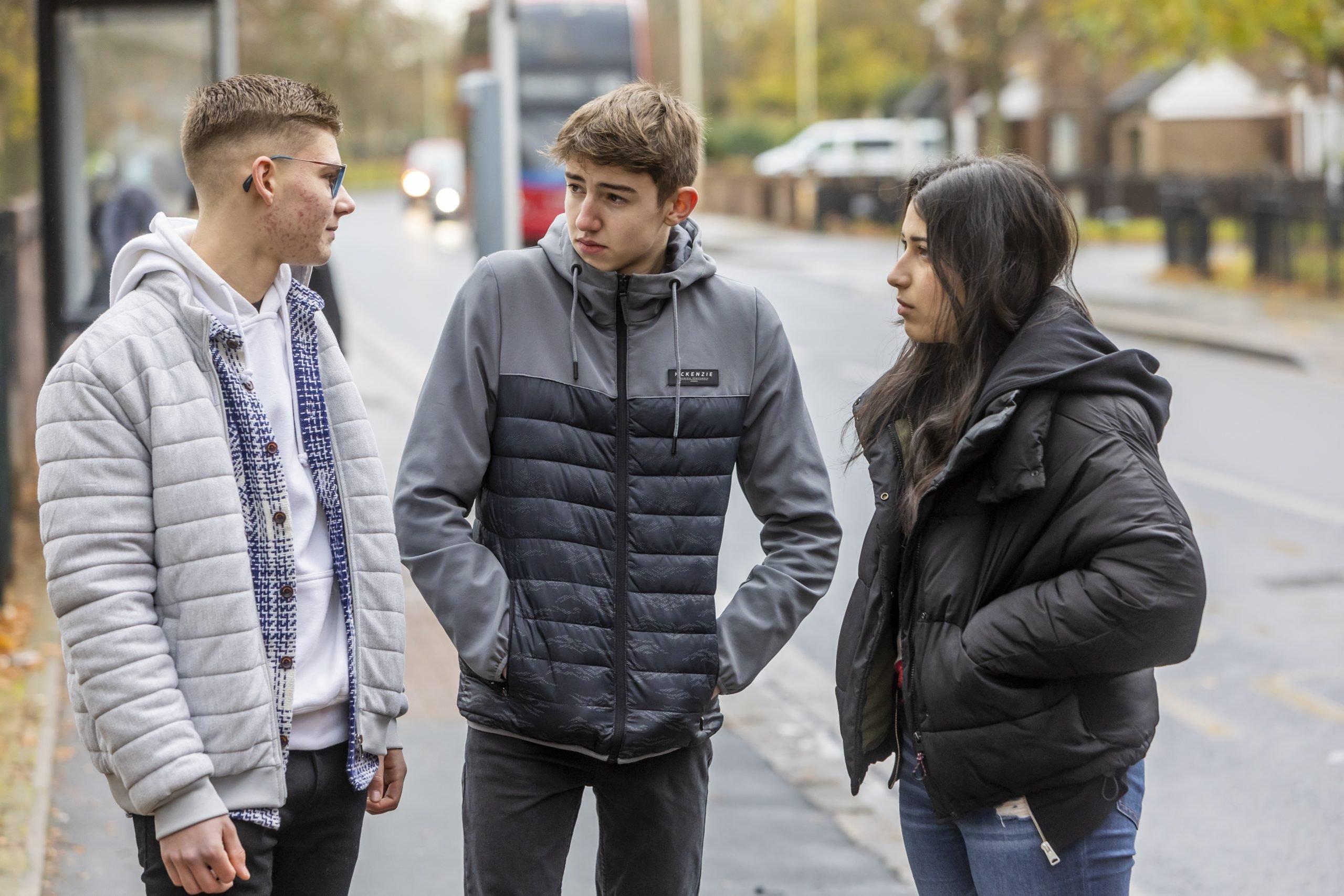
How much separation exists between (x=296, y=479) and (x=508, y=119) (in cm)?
672

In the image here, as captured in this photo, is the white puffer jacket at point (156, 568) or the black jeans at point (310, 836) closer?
the white puffer jacket at point (156, 568)

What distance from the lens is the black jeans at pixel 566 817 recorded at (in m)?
2.67

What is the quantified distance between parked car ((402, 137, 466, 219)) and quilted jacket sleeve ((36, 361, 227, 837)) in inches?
215

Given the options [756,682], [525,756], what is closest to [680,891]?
[525,756]

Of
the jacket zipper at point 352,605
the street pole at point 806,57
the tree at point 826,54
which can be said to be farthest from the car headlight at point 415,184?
the street pole at point 806,57

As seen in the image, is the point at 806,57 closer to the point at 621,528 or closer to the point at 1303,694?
the point at 1303,694

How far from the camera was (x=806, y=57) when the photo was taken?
56.0 metres

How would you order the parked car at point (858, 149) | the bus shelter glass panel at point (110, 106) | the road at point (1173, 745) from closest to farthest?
the road at point (1173, 745) < the bus shelter glass panel at point (110, 106) < the parked car at point (858, 149)

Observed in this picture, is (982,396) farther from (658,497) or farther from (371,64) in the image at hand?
(371,64)

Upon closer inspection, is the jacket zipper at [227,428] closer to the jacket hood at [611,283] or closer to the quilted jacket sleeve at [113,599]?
the quilted jacket sleeve at [113,599]

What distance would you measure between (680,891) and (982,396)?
3.41 feet

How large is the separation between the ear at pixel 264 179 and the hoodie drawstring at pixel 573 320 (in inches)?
21.5

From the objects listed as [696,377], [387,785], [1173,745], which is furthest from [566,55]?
[387,785]

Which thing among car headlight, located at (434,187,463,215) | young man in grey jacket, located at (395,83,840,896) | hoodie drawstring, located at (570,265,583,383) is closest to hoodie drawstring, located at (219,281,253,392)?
young man in grey jacket, located at (395,83,840,896)
